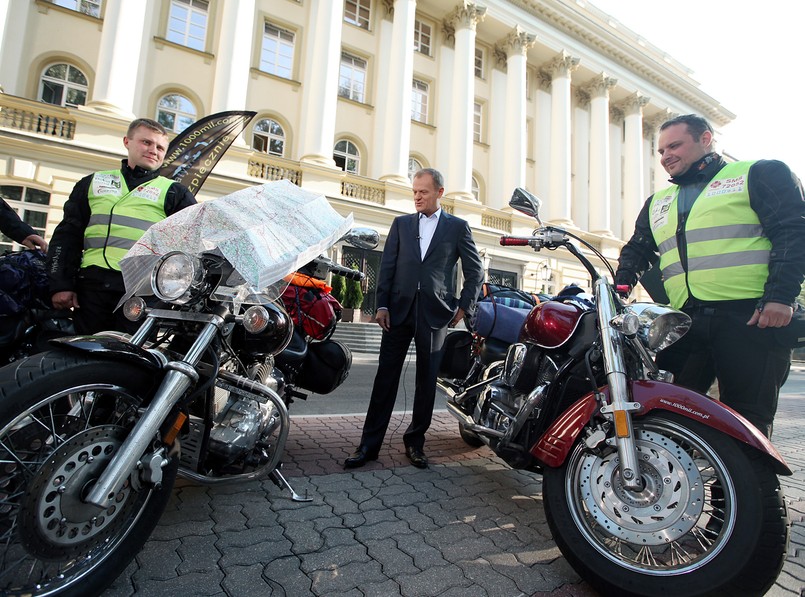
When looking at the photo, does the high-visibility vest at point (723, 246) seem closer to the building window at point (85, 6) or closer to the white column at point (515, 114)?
the building window at point (85, 6)

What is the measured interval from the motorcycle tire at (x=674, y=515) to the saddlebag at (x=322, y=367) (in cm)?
131

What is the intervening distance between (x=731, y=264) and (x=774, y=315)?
318 mm

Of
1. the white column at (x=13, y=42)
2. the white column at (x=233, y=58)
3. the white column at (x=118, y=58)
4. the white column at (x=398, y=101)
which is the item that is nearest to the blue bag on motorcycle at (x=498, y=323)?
the white column at (x=118, y=58)

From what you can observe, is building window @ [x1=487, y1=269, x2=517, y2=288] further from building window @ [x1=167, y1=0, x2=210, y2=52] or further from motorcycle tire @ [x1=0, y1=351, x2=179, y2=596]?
motorcycle tire @ [x1=0, y1=351, x2=179, y2=596]

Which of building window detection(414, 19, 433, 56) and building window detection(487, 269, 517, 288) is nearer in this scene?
building window detection(487, 269, 517, 288)

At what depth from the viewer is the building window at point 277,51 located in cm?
1678

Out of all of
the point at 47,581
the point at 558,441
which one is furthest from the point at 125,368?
the point at 558,441

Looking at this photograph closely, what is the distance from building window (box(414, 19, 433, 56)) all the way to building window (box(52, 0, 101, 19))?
11.9 m

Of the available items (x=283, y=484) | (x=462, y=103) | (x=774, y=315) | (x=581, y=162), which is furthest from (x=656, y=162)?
(x=283, y=484)

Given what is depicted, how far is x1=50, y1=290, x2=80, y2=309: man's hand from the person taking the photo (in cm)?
242

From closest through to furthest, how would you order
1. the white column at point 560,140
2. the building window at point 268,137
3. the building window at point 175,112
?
the building window at point 175,112, the building window at point 268,137, the white column at point 560,140

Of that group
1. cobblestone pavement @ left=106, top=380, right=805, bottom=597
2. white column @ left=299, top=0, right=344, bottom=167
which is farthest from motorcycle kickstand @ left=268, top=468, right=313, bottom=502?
white column @ left=299, top=0, right=344, bottom=167

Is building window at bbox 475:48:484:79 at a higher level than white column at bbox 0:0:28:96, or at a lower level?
higher

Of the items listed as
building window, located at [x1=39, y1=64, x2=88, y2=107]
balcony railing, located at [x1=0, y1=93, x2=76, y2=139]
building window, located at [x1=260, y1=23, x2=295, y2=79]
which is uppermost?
building window, located at [x1=260, y1=23, x2=295, y2=79]
